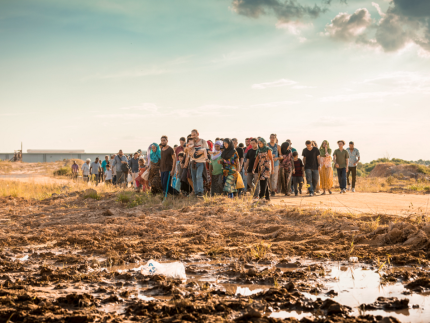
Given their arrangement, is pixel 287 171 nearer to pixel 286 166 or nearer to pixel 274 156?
pixel 286 166

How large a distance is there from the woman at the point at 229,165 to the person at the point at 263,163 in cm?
78

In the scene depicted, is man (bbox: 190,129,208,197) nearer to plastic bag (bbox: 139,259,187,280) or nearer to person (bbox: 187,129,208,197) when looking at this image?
person (bbox: 187,129,208,197)

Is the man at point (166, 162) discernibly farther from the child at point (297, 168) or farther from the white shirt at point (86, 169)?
the white shirt at point (86, 169)

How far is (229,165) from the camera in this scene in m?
11.9

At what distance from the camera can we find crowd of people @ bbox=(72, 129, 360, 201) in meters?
11.8

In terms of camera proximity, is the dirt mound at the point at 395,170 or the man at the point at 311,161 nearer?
the man at the point at 311,161

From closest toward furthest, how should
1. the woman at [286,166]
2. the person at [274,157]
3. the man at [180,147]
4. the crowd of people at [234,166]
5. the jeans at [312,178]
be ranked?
1. the crowd of people at [234,166]
2. the man at [180,147]
3. the person at [274,157]
4. the jeans at [312,178]
5. the woman at [286,166]

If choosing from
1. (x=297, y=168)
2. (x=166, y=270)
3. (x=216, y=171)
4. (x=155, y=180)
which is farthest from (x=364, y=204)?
(x=166, y=270)

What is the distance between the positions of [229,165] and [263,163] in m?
1.31

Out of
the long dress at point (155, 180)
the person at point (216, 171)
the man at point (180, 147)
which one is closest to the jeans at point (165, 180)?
the long dress at point (155, 180)

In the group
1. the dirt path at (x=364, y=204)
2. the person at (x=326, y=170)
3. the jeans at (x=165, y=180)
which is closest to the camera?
the dirt path at (x=364, y=204)

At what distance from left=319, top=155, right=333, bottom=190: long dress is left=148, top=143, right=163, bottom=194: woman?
6.28 m

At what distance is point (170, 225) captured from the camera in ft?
27.8

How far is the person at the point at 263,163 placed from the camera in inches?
428
